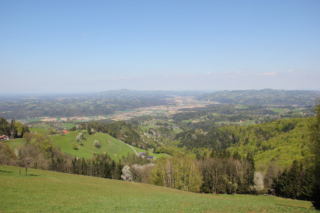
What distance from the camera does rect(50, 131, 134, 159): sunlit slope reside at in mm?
106912

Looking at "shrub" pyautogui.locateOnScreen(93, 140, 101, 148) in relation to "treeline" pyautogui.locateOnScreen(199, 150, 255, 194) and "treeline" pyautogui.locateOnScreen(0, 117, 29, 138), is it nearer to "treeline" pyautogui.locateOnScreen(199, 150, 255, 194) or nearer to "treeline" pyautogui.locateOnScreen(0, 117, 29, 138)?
"treeline" pyautogui.locateOnScreen(0, 117, 29, 138)

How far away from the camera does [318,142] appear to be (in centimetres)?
2772

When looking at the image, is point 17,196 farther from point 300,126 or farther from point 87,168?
point 300,126

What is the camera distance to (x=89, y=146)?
398 ft

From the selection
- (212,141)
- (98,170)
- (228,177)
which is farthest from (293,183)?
(212,141)

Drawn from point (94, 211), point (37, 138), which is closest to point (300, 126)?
point (94, 211)

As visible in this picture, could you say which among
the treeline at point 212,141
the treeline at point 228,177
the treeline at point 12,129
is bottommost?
the treeline at point 212,141

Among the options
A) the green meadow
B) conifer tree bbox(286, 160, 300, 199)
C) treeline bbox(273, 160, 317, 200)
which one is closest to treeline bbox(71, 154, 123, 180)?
the green meadow

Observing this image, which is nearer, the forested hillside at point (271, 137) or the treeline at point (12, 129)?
the treeline at point (12, 129)

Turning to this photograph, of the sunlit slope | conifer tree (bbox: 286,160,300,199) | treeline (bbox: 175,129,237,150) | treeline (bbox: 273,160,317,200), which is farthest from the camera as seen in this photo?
treeline (bbox: 175,129,237,150)

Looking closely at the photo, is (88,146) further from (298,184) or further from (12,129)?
(298,184)

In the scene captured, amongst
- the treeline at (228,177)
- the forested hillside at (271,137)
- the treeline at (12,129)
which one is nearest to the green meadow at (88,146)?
the treeline at (12,129)

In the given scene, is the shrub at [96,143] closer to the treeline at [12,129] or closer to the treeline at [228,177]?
the treeline at [12,129]

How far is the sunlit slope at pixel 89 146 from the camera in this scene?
351 ft
